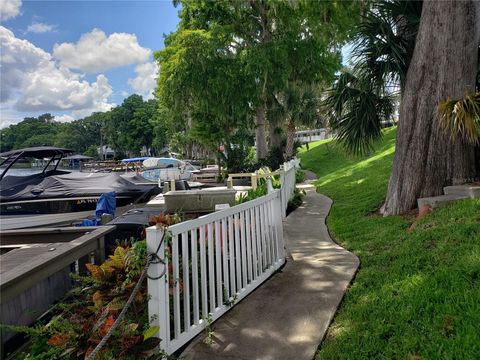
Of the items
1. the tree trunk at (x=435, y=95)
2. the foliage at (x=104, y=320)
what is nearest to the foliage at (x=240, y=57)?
the tree trunk at (x=435, y=95)

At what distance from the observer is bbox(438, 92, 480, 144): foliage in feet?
19.3

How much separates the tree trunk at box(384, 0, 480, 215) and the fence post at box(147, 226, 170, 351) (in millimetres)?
5752

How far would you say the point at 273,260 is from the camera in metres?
5.04

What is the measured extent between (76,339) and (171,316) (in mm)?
883

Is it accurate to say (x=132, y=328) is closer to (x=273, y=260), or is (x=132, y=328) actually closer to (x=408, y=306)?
(x=408, y=306)

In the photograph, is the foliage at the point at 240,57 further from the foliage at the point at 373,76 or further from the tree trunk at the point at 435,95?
the tree trunk at the point at 435,95

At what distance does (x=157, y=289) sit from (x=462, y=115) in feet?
18.2

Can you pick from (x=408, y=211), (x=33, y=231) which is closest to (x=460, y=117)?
(x=408, y=211)

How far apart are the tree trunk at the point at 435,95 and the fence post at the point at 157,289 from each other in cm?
575

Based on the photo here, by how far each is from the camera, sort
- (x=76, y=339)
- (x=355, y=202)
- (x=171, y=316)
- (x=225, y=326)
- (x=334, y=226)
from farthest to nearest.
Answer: (x=355, y=202) < (x=334, y=226) < (x=225, y=326) < (x=171, y=316) < (x=76, y=339)

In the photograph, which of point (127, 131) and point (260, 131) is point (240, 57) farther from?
point (127, 131)

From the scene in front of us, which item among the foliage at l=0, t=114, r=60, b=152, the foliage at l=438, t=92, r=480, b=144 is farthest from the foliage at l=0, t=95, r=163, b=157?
the foliage at l=438, t=92, r=480, b=144

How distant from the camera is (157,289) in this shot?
2.79 m

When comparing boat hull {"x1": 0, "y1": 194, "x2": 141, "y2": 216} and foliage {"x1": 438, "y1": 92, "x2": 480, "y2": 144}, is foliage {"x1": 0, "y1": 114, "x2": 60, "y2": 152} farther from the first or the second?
foliage {"x1": 438, "y1": 92, "x2": 480, "y2": 144}
